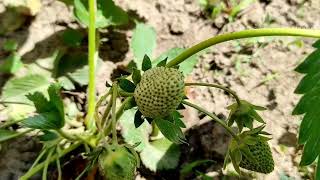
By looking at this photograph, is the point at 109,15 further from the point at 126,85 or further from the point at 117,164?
the point at 117,164

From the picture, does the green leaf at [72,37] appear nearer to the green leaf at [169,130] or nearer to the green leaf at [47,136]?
the green leaf at [47,136]

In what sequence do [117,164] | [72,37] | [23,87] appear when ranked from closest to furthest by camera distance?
1. [117,164]
2. [23,87]
3. [72,37]

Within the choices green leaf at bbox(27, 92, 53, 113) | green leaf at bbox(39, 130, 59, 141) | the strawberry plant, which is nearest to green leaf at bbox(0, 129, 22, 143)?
the strawberry plant


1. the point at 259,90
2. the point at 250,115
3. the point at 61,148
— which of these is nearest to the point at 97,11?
the point at 61,148

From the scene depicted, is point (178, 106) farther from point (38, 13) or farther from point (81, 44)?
point (38, 13)

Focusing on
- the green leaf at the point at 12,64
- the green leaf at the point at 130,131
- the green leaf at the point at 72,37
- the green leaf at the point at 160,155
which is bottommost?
the green leaf at the point at 160,155

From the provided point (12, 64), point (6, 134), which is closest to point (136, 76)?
point (6, 134)

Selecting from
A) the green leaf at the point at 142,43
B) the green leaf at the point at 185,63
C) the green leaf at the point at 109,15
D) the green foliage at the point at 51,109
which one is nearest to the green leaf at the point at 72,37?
the green leaf at the point at 109,15
